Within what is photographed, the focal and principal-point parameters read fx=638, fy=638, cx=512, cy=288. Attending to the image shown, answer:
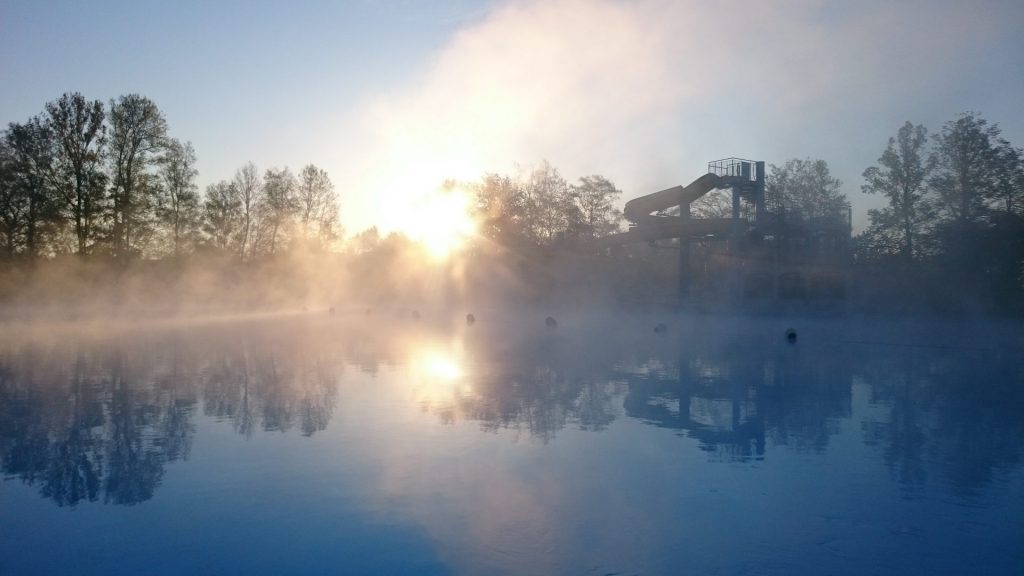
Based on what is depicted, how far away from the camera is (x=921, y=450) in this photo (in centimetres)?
706

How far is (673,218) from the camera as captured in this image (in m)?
37.2

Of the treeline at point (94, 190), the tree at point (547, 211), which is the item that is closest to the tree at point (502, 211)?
the tree at point (547, 211)

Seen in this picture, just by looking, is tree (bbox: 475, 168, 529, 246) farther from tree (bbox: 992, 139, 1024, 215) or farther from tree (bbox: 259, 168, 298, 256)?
tree (bbox: 992, 139, 1024, 215)

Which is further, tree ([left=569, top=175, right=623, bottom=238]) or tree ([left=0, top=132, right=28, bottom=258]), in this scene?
tree ([left=569, top=175, right=623, bottom=238])

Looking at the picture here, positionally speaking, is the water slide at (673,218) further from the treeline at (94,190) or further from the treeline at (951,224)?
the treeline at (94,190)

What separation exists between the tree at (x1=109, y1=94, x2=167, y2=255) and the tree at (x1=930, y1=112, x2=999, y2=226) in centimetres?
4428

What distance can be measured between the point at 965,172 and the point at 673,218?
16.2m

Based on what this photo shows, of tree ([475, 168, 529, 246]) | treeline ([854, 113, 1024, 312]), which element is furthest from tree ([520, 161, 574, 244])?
treeline ([854, 113, 1024, 312])

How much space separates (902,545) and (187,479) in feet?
18.8

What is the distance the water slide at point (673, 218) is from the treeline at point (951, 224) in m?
9.95

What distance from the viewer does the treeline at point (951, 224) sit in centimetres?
3269

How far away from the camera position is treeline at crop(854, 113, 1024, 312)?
3269 cm

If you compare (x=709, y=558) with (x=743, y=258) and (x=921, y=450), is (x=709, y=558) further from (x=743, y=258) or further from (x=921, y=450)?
(x=743, y=258)

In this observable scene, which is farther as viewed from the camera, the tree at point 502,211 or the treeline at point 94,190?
the tree at point 502,211
